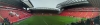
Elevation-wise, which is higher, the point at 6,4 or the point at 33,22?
the point at 6,4

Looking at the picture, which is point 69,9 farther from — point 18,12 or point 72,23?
point 18,12

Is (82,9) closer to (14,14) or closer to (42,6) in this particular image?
(42,6)

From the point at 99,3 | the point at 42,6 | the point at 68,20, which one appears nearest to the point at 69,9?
the point at 68,20

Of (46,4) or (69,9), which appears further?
(69,9)

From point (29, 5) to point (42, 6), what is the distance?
159 mm

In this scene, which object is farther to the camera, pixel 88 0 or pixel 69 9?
pixel 69 9

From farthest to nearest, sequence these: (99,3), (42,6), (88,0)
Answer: (42,6)
(88,0)
(99,3)

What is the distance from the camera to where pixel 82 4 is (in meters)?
2.63

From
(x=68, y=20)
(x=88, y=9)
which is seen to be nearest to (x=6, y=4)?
(x=68, y=20)

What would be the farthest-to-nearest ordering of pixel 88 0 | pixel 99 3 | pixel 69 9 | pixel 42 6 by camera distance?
pixel 69 9 → pixel 42 6 → pixel 88 0 → pixel 99 3

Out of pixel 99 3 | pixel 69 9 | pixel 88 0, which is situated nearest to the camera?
pixel 99 3

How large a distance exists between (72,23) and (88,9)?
0.75 feet

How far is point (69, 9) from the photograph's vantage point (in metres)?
2.75

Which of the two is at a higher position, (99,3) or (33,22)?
(99,3)
